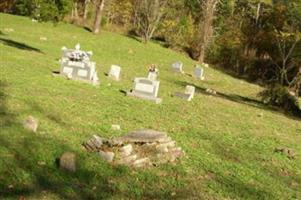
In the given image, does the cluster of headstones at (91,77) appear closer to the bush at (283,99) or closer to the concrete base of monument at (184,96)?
the concrete base of monument at (184,96)

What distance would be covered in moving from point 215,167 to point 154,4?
38840 mm

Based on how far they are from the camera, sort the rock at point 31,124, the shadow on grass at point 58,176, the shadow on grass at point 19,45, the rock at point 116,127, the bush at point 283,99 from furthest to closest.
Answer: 1. the shadow on grass at point 19,45
2. the bush at point 283,99
3. the rock at point 116,127
4. the rock at point 31,124
5. the shadow on grass at point 58,176

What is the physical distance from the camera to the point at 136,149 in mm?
12430

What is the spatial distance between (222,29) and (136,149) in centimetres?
4816

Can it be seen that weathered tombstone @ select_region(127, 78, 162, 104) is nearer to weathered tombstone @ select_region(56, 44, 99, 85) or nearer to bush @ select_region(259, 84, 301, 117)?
weathered tombstone @ select_region(56, 44, 99, 85)

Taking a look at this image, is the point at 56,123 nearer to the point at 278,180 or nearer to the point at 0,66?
the point at 278,180

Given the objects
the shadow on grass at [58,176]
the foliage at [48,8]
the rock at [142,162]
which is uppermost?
the foliage at [48,8]

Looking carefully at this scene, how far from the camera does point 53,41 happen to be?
39.0m

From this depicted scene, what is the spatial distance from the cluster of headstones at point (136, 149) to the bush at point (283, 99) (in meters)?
16.4

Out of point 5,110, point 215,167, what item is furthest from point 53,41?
point 215,167

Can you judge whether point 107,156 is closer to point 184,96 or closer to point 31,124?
point 31,124

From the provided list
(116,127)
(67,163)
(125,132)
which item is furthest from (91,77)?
(67,163)

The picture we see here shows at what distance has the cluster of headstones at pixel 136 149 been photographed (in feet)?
39.1

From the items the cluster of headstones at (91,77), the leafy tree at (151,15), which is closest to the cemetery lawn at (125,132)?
Result: the cluster of headstones at (91,77)
